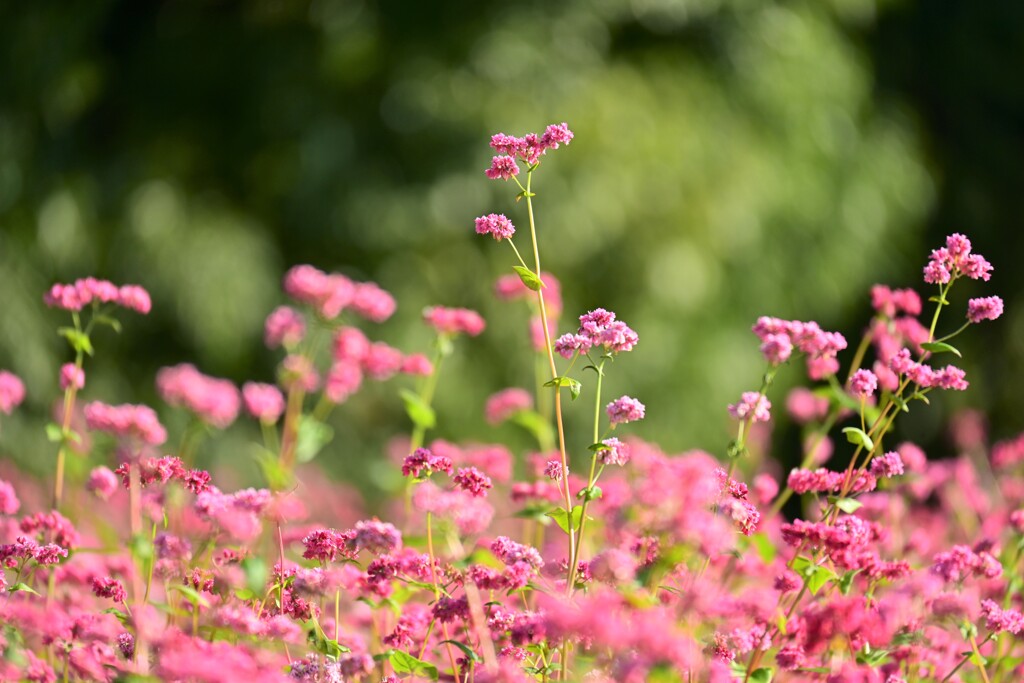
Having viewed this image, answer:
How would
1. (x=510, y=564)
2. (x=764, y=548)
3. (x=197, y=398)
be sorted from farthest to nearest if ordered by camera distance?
(x=764, y=548) < (x=510, y=564) < (x=197, y=398)

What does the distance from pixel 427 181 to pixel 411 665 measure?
5.03 m

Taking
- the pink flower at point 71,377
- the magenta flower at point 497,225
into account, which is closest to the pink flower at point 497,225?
the magenta flower at point 497,225

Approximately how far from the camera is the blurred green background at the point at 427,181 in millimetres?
6641

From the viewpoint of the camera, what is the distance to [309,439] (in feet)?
6.48

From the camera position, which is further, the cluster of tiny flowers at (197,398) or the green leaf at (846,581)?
the green leaf at (846,581)

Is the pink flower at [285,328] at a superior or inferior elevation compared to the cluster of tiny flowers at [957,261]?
inferior

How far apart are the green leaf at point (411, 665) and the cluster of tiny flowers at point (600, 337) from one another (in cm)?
48

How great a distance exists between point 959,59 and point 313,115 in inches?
176

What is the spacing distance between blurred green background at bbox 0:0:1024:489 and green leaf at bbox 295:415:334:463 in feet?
14.5

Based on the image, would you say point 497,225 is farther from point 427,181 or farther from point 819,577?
point 427,181

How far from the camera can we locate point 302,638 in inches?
89.0

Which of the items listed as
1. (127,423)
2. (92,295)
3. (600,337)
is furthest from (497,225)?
(92,295)

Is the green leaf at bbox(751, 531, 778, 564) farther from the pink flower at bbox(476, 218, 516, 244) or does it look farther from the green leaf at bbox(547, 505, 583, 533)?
the pink flower at bbox(476, 218, 516, 244)

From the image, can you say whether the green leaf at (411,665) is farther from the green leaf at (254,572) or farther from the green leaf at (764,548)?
the green leaf at (764,548)
